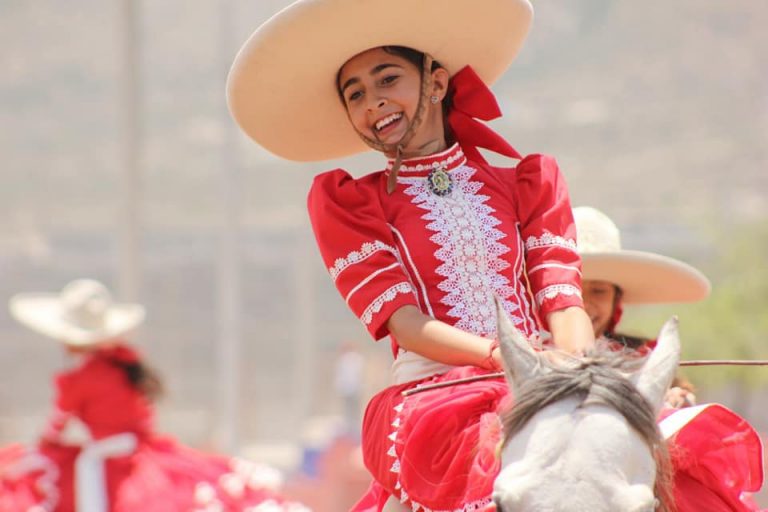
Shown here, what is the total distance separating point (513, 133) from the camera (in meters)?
29.4

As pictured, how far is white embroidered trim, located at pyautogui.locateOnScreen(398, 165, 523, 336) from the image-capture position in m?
3.42

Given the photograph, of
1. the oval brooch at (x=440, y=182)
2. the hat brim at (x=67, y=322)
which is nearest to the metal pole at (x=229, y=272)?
the hat brim at (x=67, y=322)

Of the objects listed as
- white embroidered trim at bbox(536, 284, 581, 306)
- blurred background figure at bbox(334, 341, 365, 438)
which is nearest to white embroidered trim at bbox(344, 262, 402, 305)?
white embroidered trim at bbox(536, 284, 581, 306)

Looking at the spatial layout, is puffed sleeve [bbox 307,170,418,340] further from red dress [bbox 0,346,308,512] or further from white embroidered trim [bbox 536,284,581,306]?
red dress [bbox 0,346,308,512]

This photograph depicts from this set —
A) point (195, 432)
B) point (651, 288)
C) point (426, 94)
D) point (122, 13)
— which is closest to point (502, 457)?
point (426, 94)

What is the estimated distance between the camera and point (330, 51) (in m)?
3.71

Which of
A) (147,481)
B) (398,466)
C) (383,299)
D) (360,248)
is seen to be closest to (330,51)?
(360,248)

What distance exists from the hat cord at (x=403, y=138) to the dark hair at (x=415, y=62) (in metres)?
0.04

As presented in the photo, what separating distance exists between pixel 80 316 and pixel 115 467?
1.52 meters

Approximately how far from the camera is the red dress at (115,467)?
7211 mm

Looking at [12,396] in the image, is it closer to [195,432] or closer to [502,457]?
[195,432]

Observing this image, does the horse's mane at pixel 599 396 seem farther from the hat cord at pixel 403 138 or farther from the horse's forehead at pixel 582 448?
the hat cord at pixel 403 138

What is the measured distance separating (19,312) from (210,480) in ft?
8.17

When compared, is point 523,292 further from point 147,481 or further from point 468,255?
point 147,481
